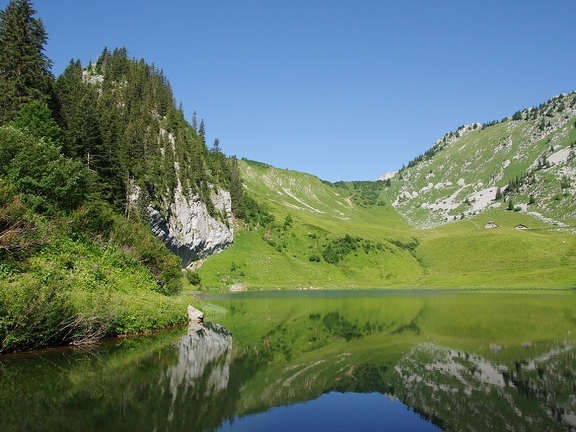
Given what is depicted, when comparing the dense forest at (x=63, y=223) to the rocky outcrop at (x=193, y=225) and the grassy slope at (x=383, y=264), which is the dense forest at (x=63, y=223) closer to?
the rocky outcrop at (x=193, y=225)

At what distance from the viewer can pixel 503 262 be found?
6806 inches

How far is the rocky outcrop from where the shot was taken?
377 feet

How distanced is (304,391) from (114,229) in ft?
106

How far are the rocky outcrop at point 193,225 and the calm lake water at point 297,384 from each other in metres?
73.9

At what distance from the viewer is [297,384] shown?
22.0 metres

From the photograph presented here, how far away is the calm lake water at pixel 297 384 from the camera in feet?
51.9

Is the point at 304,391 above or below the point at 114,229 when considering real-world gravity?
below

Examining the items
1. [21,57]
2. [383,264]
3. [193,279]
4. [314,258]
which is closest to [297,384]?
[21,57]

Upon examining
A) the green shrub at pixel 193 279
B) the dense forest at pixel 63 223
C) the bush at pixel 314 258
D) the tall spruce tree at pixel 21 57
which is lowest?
the green shrub at pixel 193 279

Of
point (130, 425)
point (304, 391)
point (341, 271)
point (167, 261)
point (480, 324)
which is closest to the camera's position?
point (130, 425)

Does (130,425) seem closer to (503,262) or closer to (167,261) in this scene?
(167,261)

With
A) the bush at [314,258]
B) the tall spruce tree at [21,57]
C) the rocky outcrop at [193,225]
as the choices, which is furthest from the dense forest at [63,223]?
the bush at [314,258]

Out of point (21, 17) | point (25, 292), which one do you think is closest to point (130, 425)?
point (25, 292)

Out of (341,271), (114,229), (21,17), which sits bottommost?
(341,271)
